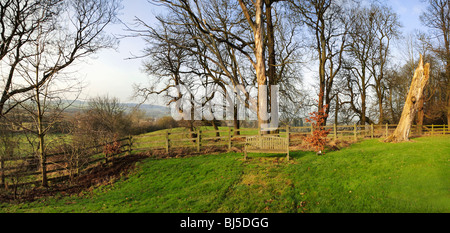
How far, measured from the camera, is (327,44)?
19.4 metres

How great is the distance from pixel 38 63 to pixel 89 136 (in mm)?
3362

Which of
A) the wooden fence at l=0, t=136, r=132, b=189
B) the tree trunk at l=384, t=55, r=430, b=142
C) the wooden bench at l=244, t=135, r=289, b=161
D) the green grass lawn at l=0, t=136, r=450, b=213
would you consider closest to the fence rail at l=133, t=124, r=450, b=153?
the wooden bench at l=244, t=135, r=289, b=161

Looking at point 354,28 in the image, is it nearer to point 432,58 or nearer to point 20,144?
point 432,58

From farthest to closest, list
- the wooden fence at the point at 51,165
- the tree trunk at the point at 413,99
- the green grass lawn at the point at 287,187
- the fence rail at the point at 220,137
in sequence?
the fence rail at the point at 220,137 → the tree trunk at the point at 413,99 → the wooden fence at the point at 51,165 → the green grass lawn at the point at 287,187

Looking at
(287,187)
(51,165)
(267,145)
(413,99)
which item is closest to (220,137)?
(267,145)

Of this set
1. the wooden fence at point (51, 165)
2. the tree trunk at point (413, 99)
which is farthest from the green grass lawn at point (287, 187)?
the tree trunk at point (413, 99)

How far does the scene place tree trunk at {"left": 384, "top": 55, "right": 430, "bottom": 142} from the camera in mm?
11547

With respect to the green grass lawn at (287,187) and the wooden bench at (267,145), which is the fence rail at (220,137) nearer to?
the wooden bench at (267,145)

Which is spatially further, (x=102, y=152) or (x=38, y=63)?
(x=102, y=152)

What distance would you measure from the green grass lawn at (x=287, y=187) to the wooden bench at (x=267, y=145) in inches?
16.7

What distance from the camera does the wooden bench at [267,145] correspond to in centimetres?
907

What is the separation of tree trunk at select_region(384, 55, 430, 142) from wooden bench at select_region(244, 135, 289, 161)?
7.26 metres

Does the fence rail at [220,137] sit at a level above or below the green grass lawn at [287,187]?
above

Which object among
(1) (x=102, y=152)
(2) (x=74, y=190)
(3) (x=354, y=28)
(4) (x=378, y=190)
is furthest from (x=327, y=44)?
(2) (x=74, y=190)
